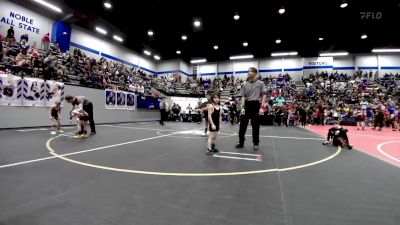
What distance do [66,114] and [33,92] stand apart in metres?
1.91

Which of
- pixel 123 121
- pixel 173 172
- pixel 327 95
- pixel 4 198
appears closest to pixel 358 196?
pixel 173 172

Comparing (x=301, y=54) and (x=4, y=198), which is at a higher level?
(x=301, y=54)

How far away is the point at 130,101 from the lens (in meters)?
17.5

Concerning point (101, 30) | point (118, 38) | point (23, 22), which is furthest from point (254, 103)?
point (118, 38)

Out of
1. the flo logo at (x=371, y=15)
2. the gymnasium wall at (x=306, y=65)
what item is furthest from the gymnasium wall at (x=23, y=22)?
the flo logo at (x=371, y=15)

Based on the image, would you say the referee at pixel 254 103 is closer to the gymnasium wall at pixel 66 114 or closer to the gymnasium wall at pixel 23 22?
the gymnasium wall at pixel 66 114

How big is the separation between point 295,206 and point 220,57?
3066 centimetres

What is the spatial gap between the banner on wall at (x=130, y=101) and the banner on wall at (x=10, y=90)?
745 centimetres

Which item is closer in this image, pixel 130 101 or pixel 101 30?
pixel 130 101

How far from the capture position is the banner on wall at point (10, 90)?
9.40m

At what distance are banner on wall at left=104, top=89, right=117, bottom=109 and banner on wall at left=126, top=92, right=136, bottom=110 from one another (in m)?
1.41

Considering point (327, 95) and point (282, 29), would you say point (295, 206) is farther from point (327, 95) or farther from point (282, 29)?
point (327, 95)

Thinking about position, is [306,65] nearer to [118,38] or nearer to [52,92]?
[118,38]

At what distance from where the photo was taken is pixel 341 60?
99.2 ft
